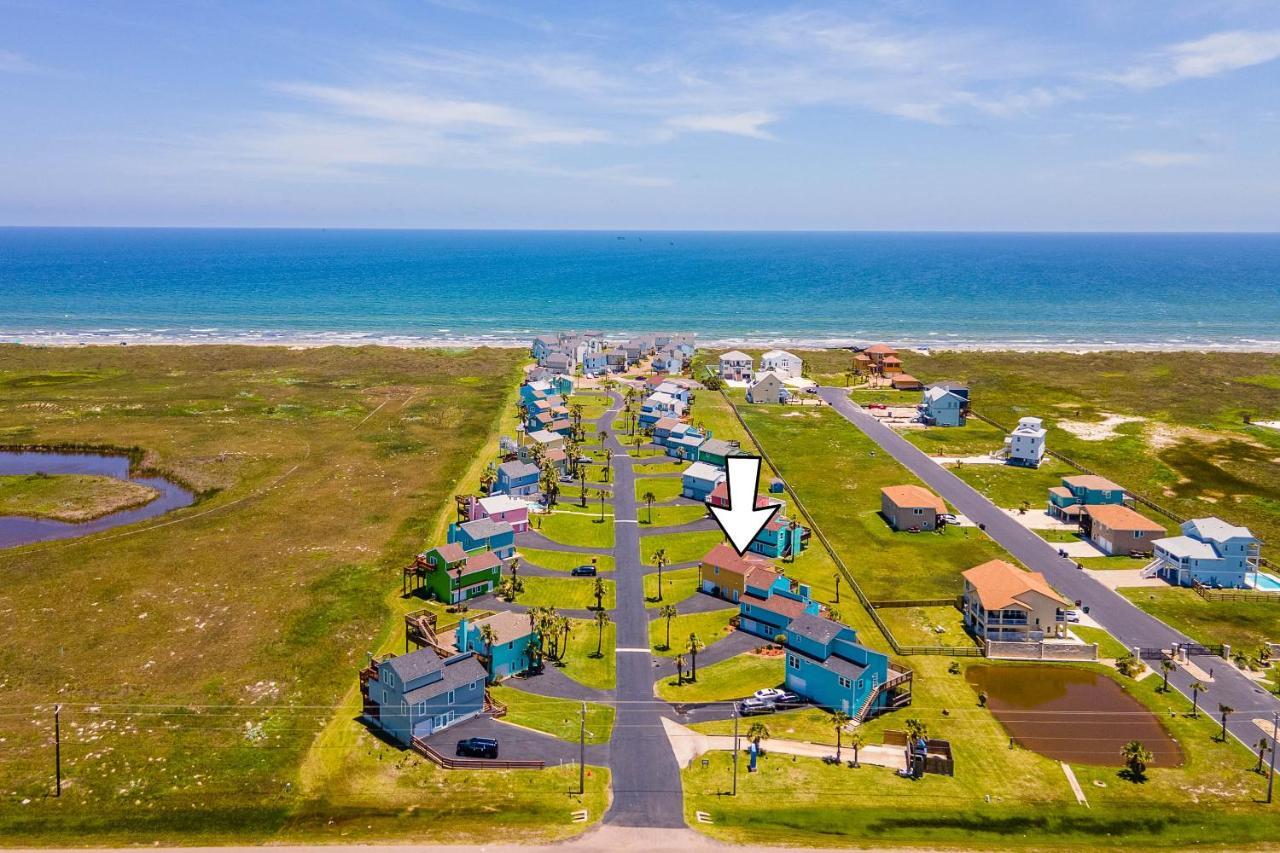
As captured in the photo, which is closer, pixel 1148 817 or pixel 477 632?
pixel 1148 817

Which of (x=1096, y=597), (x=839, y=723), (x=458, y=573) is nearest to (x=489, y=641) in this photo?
(x=458, y=573)

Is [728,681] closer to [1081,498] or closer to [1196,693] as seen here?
[1196,693]

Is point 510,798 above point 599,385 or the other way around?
the other way around

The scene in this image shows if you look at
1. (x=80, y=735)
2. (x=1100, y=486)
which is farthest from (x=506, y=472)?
(x=1100, y=486)

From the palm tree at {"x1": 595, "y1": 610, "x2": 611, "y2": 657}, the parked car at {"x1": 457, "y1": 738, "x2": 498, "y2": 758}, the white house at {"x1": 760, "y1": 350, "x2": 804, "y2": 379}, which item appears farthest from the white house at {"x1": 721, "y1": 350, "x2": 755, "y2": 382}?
the parked car at {"x1": 457, "y1": 738, "x2": 498, "y2": 758}

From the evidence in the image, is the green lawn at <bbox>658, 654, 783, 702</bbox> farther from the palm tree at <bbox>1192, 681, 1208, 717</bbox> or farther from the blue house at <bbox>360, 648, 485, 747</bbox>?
the palm tree at <bbox>1192, 681, 1208, 717</bbox>

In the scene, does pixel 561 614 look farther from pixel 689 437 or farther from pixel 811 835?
pixel 689 437
